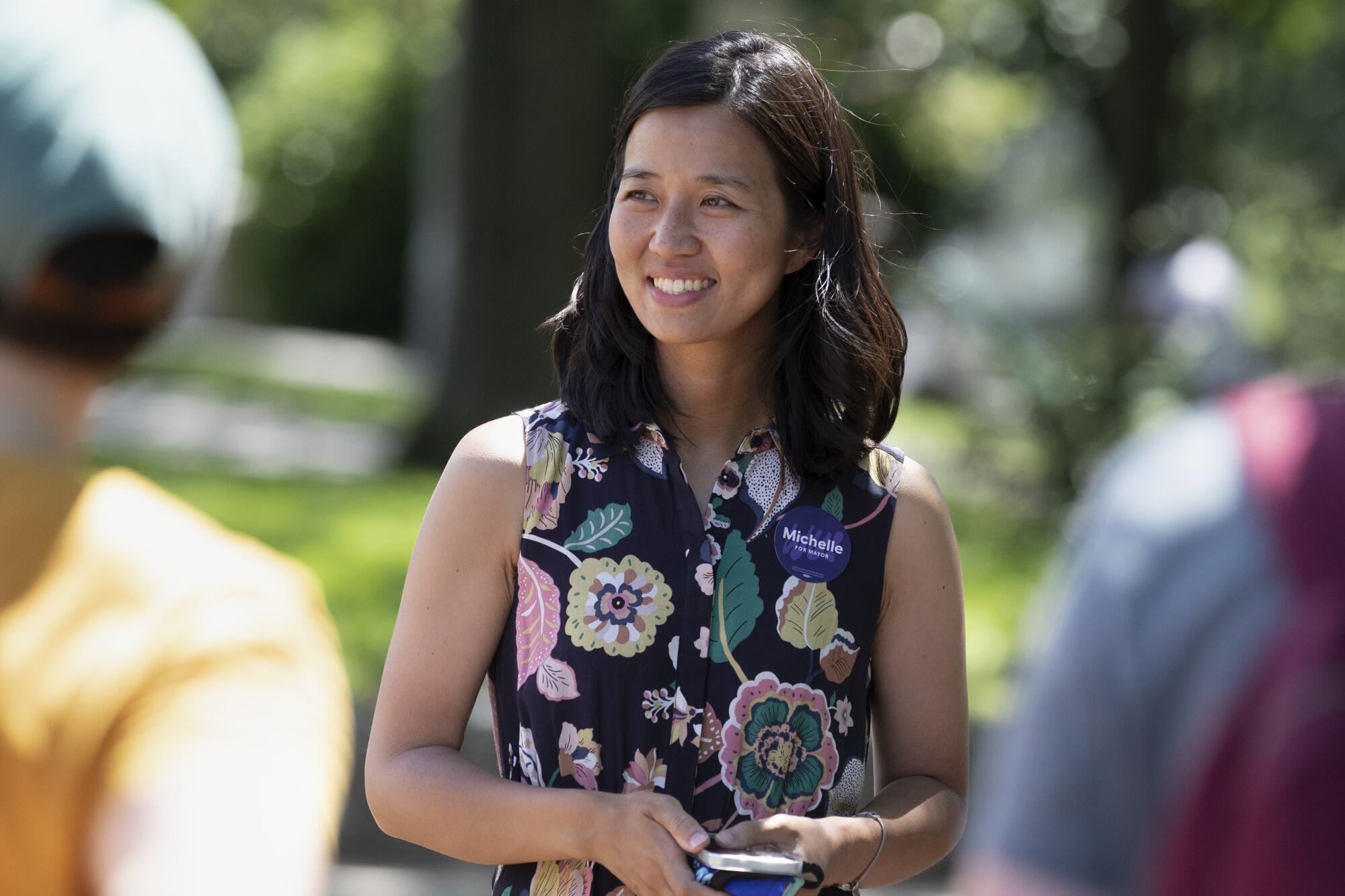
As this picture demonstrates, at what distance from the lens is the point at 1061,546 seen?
8.05 meters

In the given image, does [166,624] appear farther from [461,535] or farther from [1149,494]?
[461,535]

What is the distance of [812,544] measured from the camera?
2.26 m

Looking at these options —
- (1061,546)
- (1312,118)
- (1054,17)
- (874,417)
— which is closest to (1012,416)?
(1061,546)

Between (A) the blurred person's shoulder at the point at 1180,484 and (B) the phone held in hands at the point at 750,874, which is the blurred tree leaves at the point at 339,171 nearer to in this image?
(B) the phone held in hands at the point at 750,874

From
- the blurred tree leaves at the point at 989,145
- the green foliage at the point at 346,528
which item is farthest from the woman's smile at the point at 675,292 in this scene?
the green foliage at the point at 346,528

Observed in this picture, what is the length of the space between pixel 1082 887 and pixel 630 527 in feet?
3.83

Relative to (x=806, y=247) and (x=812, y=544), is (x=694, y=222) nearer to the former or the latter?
(x=806, y=247)

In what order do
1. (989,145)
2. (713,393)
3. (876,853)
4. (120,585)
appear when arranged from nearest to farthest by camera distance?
(120,585) → (876,853) → (713,393) → (989,145)

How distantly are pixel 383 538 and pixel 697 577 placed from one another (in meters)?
6.58

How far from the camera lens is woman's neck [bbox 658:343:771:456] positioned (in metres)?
2.40

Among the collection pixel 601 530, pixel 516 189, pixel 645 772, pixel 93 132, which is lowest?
pixel 645 772

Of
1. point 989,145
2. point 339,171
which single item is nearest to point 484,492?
point 339,171

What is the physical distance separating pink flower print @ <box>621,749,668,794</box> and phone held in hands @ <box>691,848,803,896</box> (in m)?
0.18

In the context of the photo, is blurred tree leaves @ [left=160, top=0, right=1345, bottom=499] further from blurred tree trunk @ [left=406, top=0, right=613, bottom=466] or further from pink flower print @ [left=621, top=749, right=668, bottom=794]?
pink flower print @ [left=621, top=749, right=668, bottom=794]
